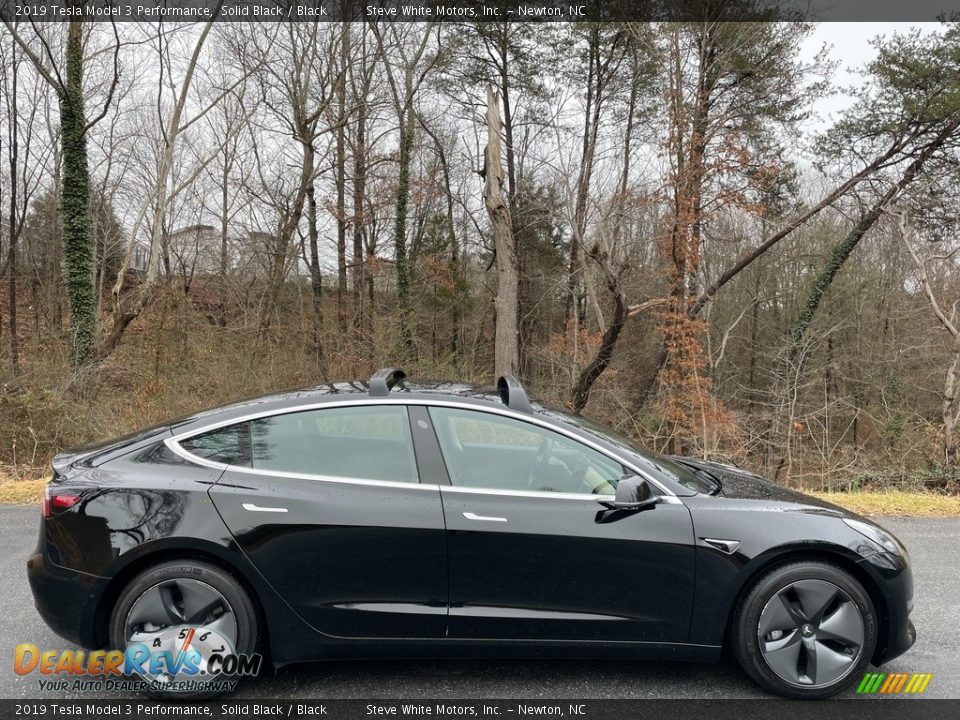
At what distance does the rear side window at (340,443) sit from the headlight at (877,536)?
2164 mm

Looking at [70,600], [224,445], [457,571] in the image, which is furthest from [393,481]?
[70,600]

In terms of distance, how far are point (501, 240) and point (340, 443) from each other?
526 inches

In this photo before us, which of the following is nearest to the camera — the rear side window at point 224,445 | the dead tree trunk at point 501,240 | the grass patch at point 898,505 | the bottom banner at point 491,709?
the bottom banner at point 491,709

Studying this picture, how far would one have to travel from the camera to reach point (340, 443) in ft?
10.2

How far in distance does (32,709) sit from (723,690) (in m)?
3.15

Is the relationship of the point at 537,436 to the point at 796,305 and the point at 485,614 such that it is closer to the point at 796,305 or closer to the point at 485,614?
the point at 485,614

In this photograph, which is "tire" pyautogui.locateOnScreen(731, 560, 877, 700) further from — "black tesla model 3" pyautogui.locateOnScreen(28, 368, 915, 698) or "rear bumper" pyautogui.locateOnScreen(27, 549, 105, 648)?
"rear bumper" pyautogui.locateOnScreen(27, 549, 105, 648)

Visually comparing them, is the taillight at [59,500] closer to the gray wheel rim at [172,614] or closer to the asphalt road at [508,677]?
the gray wheel rim at [172,614]

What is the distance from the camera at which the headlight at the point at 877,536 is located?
2947 millimetres

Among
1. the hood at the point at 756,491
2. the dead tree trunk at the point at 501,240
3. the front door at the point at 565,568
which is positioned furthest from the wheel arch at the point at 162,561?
the dead tree trunk at the point at 501,240

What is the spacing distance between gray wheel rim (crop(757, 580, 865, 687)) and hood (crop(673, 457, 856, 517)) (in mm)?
403

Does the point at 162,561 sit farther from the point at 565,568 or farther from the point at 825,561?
the point at 825,561

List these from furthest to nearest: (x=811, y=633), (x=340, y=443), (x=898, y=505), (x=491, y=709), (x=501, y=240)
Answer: (x=501, y=240) < (x=898, y=505) < (x=340, y=443) < (x=811, y=633) < (x=491, y=709)

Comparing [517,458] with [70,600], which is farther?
[517,458]
